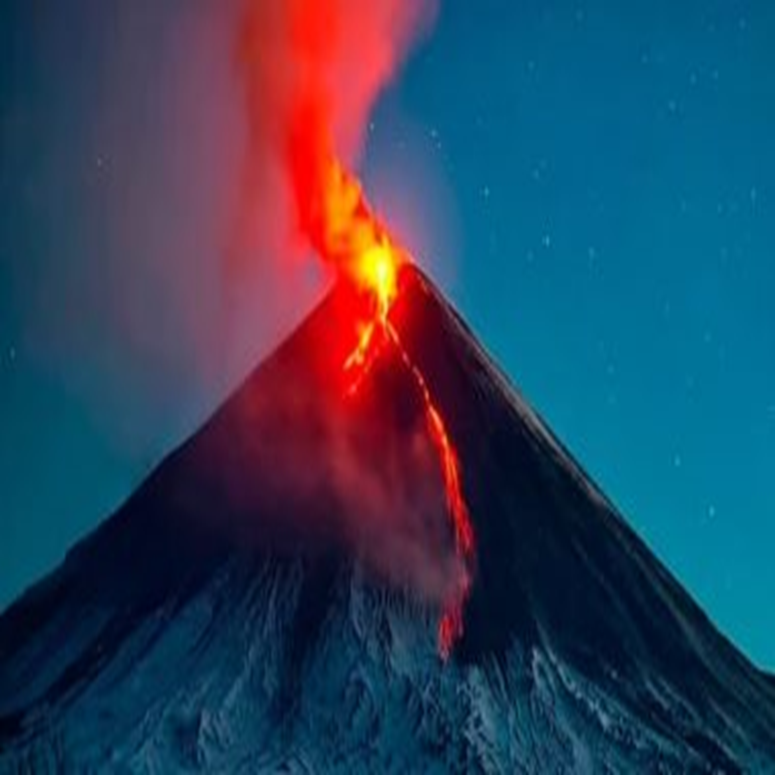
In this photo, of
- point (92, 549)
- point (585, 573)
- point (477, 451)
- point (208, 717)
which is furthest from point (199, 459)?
point (208, 717)

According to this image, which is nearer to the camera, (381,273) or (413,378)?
(413,378)

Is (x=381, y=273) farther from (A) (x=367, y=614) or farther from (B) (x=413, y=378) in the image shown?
(A) (x=367, y=614)

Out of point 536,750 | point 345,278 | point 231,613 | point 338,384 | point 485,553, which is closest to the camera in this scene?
point 536,750

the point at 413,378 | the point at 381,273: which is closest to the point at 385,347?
the point at 413,378

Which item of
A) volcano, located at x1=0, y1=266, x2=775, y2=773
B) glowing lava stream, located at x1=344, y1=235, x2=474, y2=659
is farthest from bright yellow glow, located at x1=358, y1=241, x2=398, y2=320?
volcano, located at x1=0, y1=266, x2=775, y2=773

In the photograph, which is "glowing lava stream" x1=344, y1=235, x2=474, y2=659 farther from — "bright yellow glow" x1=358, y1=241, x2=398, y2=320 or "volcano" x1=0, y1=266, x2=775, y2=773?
"volcano" x1=0, y1=266, x2=775, y2=773

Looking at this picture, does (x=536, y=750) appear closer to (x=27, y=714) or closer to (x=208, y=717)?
(x=208, y=717)

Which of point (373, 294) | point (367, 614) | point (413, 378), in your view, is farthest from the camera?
point (373, 294)
